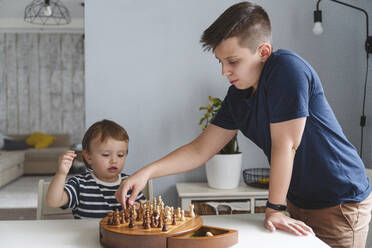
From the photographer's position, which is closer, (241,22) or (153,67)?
(241,22)

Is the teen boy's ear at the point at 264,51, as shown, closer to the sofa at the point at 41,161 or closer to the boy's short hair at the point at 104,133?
the boy's short hair at the point at 104,133

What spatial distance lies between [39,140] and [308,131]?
6.77 m

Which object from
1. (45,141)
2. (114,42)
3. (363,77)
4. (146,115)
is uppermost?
(114,42)

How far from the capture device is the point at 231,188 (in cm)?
236

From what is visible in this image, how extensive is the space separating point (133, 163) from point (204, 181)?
1.59 feet

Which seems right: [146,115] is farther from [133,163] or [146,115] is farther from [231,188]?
[231,188]

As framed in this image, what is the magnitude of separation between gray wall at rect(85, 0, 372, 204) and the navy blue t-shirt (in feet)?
4.01

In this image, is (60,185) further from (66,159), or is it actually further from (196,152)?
(196,152)

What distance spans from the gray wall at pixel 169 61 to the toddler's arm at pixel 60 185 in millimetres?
862

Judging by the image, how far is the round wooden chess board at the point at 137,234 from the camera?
101 centimetres

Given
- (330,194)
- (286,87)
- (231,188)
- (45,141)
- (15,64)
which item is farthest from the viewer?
(15,64)

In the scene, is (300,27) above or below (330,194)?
above

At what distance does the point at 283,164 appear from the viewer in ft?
3.78

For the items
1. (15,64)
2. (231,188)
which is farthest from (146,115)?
(15,64)
